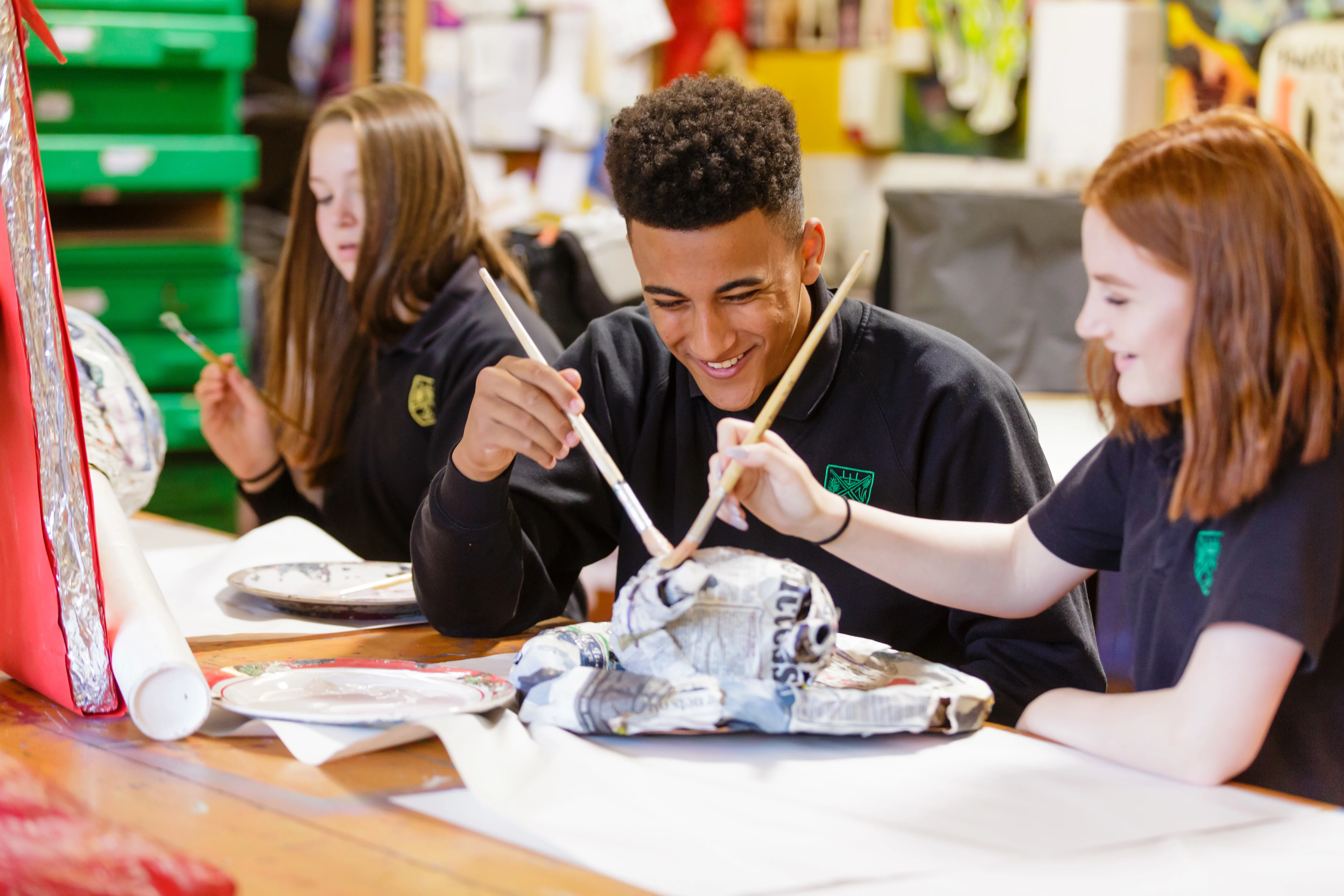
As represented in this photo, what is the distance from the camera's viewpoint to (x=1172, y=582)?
95 cm

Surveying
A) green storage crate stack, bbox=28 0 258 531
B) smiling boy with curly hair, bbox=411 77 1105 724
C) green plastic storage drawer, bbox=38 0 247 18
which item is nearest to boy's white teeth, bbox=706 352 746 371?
smiling boy with curly hair, bbox=411 77 1105 724

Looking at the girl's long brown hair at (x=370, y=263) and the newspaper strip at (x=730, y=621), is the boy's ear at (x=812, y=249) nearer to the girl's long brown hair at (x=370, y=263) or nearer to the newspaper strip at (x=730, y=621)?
the newspaper strip at (x=730, y=621)

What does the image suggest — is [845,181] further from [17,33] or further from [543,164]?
[17,33]

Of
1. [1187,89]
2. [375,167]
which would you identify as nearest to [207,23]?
[375,167]

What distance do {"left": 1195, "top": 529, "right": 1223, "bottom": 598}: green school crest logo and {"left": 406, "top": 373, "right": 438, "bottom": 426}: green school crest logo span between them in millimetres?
1148

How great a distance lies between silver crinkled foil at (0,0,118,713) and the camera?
92 cm

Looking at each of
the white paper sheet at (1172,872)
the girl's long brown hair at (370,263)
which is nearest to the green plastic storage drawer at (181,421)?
the girl's long brown hair at (370,263)

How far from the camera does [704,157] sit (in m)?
1.15

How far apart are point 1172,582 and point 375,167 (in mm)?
1291

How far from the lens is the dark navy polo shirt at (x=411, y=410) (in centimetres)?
181

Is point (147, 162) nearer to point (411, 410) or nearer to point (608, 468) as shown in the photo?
point (411, 410)

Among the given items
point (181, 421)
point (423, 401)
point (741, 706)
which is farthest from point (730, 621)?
point (181, 421)

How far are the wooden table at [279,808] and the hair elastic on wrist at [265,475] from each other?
931 millimetres

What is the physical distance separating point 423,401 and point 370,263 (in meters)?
0.21
